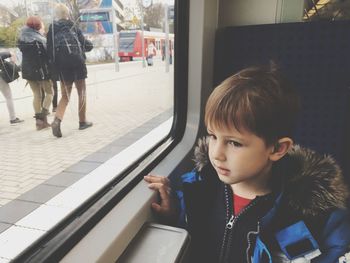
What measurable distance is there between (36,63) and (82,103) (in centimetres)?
44

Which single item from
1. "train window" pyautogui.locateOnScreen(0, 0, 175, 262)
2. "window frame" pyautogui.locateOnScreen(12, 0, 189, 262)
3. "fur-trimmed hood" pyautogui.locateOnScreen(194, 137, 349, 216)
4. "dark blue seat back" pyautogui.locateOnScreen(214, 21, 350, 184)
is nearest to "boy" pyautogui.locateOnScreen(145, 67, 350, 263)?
"fur-trimmed hood" pyautogui.locateOnScreen(194, 137, 349, 216)

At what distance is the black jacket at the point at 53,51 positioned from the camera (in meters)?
1.01

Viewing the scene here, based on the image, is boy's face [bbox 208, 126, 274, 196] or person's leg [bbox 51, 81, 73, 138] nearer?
boy's face [bbox 208, 126, 274, 196]

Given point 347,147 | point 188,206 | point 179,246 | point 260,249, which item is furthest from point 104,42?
point 347,147

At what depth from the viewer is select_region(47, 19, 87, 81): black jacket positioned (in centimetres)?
101

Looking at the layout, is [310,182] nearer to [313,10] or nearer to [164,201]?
[164,201]

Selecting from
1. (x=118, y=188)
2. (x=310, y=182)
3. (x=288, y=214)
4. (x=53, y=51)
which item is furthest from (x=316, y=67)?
(x=53, y=51)

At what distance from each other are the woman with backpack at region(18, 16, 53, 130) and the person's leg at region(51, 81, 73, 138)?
0.09 metres

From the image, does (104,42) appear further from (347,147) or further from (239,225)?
(347,147)

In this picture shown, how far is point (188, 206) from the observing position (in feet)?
3.70

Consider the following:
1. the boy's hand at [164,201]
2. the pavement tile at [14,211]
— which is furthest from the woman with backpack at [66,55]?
the boy's hand at [164,201]

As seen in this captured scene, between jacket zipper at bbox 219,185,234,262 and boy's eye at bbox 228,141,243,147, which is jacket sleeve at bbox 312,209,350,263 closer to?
jacket zipper at bbox 219,185,234,262

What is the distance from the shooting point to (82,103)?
1383mm

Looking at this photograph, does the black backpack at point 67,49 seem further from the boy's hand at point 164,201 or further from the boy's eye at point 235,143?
the boy's eye at point 235,143
